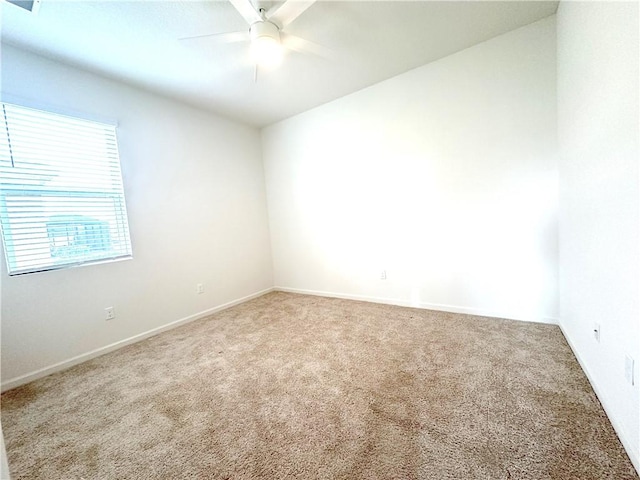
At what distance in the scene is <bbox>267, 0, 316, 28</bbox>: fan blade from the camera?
1604 mm

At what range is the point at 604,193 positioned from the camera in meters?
1.40

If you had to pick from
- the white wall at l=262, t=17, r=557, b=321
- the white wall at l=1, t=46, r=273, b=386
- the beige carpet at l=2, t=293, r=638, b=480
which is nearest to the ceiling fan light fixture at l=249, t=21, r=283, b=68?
the white wall at l=262, t=17, r=557, b=321

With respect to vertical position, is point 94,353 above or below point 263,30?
below

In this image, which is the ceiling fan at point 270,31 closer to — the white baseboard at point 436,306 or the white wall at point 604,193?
the white wall at point 604,193

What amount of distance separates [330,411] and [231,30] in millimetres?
2835

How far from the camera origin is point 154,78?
265 centimetres

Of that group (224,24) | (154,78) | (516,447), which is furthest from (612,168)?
(154,78)

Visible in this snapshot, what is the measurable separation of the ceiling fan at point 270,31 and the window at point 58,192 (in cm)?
138

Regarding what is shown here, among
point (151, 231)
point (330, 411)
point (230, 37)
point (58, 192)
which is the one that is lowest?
point (330, 411)

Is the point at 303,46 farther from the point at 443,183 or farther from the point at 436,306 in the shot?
the point at 436,306

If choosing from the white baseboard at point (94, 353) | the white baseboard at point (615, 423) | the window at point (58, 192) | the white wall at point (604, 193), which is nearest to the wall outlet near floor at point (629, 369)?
the white wall at point (604, 193)

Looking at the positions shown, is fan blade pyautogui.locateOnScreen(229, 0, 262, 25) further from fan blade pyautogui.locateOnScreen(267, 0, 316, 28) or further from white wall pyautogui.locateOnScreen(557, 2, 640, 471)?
white wall pyautogui.locateOnScreen(557, 2, 640, 471)

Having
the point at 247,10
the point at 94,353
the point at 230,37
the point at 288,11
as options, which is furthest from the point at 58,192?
the point at 288,11

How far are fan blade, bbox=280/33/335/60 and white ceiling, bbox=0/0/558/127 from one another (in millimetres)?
49
